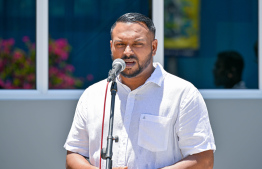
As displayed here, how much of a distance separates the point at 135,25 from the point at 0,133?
2.49 meters

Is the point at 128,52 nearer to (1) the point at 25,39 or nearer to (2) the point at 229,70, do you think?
(1) the point at 25,39

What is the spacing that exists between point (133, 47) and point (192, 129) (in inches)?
21.8

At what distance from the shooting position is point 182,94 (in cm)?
249

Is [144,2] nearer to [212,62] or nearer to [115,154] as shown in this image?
[212,62]

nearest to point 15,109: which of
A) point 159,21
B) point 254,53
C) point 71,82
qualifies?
point 71,82

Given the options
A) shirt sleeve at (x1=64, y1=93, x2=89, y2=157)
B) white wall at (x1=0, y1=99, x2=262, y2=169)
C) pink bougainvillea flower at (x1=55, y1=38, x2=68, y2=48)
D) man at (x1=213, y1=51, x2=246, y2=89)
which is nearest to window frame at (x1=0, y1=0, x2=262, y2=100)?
white wall at (x1=0, y1=99, x2=262, y2=169)

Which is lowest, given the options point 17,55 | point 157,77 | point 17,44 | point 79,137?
point 79,137

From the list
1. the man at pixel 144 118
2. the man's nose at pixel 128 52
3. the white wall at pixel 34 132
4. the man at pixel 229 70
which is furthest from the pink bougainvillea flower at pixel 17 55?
the man's nose at pixel 128 52

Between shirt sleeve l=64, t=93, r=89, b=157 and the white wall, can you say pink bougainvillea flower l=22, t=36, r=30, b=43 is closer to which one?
the white wall

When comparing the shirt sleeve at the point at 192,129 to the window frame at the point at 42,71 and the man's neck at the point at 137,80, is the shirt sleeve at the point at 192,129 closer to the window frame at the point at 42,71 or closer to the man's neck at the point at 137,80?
the man's neck at the point at 137,80

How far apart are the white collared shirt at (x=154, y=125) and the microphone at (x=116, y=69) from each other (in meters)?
0.32

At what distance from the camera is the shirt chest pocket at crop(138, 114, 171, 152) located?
2.43 m

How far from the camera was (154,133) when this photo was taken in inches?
96.7

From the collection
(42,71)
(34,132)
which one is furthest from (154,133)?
(42,71)
